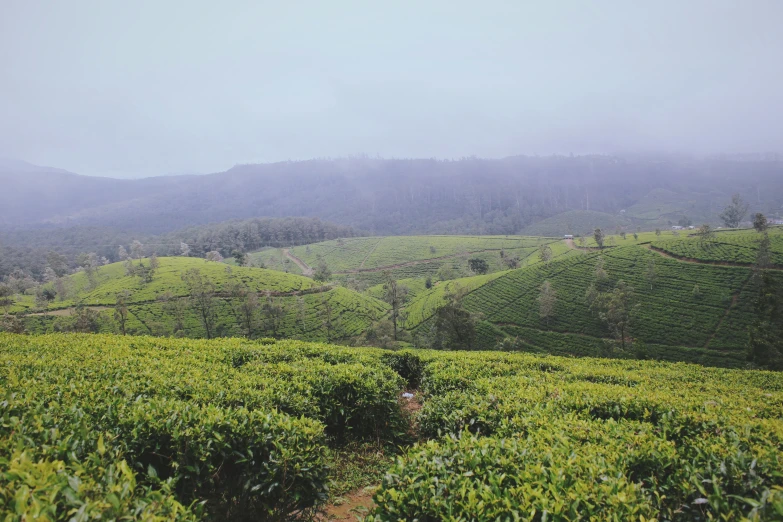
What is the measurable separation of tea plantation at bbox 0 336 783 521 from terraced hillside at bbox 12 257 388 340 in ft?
161

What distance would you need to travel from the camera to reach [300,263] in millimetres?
126688

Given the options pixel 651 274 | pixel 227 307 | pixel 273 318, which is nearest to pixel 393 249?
pixel 227 307

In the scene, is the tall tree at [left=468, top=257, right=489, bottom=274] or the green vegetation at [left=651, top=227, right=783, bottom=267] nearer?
the green vegetation at [left=651, top=227, right=783, bottom=267]

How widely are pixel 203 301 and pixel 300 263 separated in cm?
7165

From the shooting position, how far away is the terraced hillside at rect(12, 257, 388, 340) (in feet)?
189

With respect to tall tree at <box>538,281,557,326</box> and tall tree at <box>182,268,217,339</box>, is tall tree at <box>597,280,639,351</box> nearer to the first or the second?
tall tree at <box>538,281,557,326</box>

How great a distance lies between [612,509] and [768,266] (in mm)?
74295

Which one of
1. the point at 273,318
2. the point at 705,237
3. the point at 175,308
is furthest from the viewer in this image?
the point at 705,237

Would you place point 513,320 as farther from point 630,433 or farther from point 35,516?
point 35,516

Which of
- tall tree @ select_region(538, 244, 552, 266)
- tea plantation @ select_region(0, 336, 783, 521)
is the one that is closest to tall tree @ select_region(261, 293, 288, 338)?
tea plantation @ select_region(0, 336, 783, 521)

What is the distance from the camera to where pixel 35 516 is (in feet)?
7.40

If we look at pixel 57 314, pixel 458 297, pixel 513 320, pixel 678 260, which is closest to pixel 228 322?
pixel 57 314

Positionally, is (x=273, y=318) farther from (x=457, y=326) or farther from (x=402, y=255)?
(x=402, y=255)

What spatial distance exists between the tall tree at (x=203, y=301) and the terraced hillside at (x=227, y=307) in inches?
22.0
